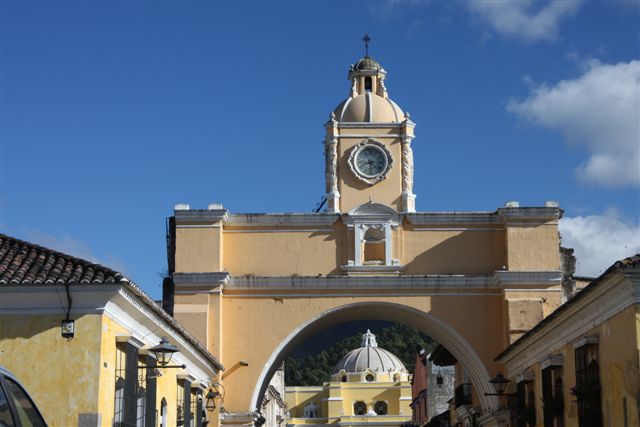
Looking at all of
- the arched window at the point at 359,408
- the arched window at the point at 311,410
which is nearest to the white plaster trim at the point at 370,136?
the arched window at the point at 359,408

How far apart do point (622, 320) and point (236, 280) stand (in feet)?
44.2

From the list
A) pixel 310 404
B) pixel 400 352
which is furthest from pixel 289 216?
pixel 400 352

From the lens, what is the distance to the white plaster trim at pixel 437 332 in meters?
27.2

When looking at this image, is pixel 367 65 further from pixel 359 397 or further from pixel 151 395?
pixel 359 397

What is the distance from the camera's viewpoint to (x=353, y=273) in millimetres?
27469

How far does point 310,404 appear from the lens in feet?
292

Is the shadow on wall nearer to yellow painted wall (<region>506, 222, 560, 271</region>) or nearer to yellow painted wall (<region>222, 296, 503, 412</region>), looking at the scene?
yellow painted wall (<region>506, 222, 560, 271</region>)

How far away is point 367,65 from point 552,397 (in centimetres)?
1194

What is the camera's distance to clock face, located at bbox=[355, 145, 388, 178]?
2814 cm

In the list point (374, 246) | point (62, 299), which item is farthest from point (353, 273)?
point (62, 299)

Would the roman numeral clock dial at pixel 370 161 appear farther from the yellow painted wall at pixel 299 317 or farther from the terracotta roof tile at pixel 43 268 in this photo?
the terracotta roof tile at pixel 43 268

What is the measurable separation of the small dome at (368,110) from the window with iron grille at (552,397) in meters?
9.44

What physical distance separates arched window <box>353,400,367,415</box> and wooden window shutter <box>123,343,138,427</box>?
233ft

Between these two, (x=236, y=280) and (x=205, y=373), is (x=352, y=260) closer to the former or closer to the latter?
(x=236, y=280)
